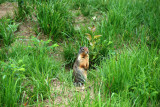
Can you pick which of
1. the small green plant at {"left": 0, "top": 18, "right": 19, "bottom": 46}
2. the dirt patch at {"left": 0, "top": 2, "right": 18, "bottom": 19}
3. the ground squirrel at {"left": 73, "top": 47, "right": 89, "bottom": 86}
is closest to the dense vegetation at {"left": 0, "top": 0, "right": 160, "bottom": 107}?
the small green plant at {"left": 0, "top": 18, "right": 19, "bottom": 46}

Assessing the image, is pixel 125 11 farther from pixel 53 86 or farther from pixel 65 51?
pixel 53 86

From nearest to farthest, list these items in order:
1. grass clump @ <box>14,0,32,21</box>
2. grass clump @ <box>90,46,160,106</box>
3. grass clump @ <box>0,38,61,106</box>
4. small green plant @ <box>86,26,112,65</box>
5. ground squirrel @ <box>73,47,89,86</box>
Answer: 1. grass clump @ <box>0,38,61,106</box>
2. grass clump @ <box>90,46,160,106</box>
3. ground squirrel @ <box>73,47,89,86</box>
4. small green plant @ <box>86,26,112,65</box>
5. grass clump @ <box>14,0,32,21</box>

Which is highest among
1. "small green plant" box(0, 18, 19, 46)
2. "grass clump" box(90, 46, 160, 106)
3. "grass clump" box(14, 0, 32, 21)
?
"grass clump" box(14, 0, 32, 21)

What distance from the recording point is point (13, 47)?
164 inches

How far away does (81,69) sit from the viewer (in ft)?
12.2

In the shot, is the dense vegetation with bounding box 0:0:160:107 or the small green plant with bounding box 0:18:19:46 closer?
the dense vegetation with bounding box 0:0:160:107

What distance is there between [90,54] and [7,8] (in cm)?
266

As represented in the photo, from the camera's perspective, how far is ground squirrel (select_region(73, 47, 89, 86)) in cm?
368

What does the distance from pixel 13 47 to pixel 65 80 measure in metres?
1.27

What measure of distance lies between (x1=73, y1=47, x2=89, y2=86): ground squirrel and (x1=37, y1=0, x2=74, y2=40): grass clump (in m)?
1.19

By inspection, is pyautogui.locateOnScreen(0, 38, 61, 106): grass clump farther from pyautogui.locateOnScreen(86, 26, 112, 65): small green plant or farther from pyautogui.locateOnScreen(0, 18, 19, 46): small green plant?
pyautogui.locateOnScreen(86, 26, 112, 65): small green plant

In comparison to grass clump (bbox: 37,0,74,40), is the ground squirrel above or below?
below

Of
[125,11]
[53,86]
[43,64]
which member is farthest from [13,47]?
[125,11]

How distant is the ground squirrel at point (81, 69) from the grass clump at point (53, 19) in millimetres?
1190
